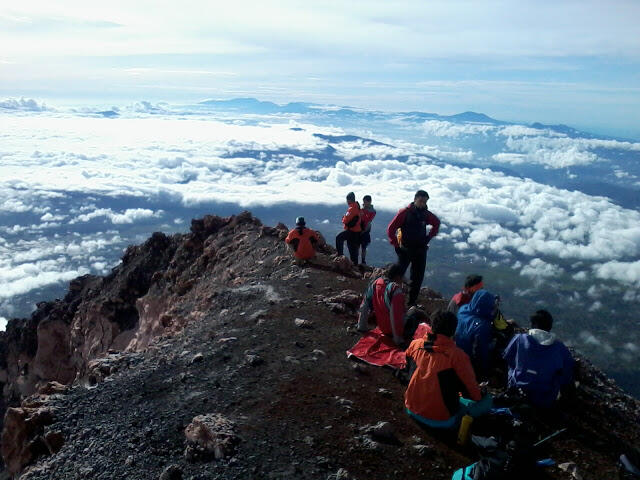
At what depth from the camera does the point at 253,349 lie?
11984 mm

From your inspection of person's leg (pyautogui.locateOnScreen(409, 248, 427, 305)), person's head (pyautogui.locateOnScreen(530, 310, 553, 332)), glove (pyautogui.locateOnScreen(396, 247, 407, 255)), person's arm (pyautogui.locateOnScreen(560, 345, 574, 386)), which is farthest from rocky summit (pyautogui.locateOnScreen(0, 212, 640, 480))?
glove (pyautogui.locateOnScreen(396, 247, 407, 255))

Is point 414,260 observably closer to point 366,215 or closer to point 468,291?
point 468,291

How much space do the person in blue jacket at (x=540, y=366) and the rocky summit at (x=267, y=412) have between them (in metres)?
0.52

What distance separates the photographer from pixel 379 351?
11.2 metres

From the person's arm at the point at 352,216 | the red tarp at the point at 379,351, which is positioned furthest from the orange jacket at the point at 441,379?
the person's arm at the point at 352,216

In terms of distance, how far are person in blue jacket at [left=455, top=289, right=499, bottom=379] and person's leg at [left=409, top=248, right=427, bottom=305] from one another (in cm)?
409

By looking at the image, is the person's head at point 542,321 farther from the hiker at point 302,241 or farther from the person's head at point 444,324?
the hiker at point 302,241

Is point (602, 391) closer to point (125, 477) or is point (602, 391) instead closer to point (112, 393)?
point (125, 477)

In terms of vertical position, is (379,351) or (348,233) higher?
(348,233)

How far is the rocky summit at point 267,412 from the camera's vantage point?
→ 7746 millimetres

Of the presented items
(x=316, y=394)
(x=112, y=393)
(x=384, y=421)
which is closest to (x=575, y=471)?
(x=384, y=421)

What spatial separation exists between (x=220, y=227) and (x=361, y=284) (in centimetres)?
1429

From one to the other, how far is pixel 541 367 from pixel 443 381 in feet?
6.69

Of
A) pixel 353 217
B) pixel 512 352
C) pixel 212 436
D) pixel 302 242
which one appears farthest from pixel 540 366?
pixel 353 217
